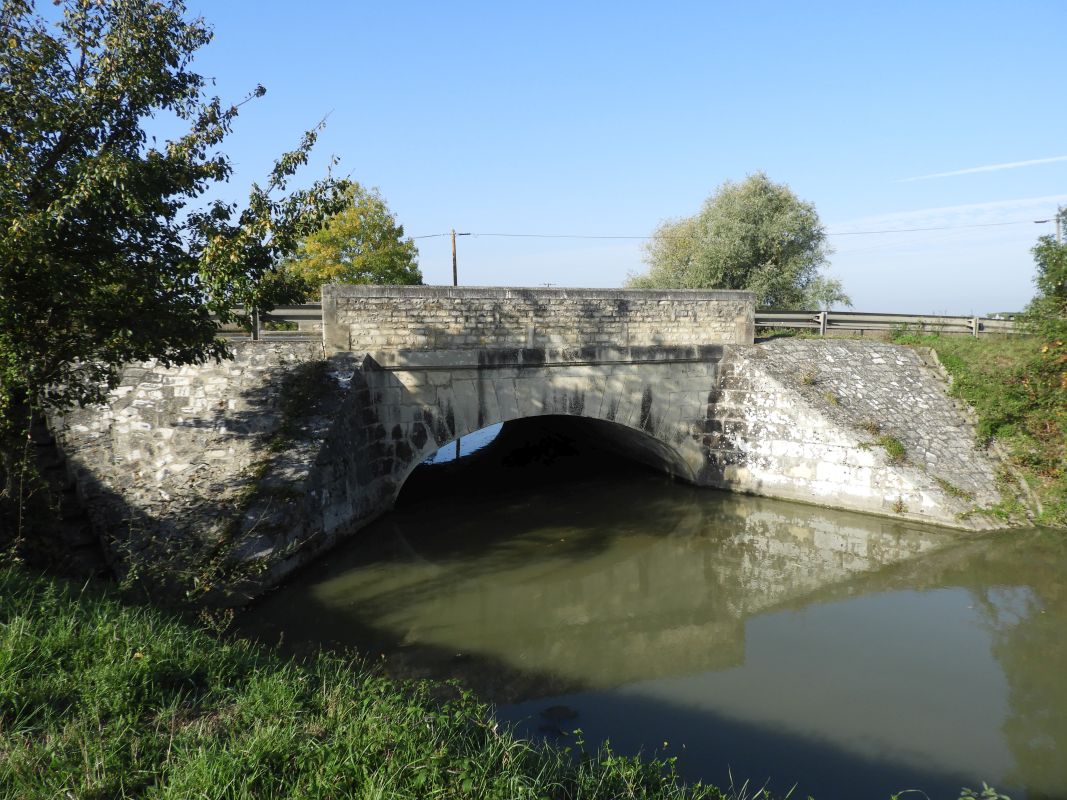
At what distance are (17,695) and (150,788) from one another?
1380 mm

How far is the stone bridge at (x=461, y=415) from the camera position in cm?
847

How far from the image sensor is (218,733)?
3.82 metres

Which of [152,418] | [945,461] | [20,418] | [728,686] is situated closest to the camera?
[728,686]

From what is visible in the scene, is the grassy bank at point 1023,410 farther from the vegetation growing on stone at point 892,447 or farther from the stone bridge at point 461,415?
the vegetation growing on stone at point 892,447

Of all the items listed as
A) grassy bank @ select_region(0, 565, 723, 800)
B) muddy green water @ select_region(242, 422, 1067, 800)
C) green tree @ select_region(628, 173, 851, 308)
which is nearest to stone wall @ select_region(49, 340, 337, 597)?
muddy green water @ select_region(242, 422, 1067, 800)

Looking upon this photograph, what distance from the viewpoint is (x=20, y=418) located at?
746 cm

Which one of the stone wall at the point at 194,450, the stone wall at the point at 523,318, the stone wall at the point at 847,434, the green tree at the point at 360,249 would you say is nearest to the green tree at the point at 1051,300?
the stone wall at the point at 847,434

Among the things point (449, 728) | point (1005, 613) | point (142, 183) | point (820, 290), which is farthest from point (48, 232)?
point (820, 290)

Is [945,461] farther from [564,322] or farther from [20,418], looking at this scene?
[20,418]

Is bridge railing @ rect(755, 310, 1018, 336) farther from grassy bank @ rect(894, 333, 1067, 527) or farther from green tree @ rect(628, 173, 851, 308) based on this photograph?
green tree @ rect(628, 173, 851, 308)

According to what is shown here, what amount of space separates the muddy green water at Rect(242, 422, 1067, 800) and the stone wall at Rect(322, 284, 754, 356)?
323 cm

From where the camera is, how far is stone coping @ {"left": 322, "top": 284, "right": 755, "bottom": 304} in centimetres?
1087

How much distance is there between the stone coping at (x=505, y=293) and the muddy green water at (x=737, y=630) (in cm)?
398

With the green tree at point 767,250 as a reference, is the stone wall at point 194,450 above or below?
below
